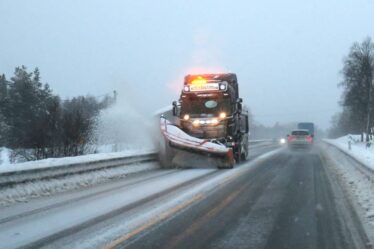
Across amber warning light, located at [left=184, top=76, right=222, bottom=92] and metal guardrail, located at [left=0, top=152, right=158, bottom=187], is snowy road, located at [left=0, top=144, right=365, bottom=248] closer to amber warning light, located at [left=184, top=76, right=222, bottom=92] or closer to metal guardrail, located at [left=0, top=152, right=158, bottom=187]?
metal guardrail, located at [left=0, top=152, right=158, bottom=187]

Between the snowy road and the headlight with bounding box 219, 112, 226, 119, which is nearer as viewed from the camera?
the snowy road

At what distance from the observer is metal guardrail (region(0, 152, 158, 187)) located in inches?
443

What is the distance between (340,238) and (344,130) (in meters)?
140

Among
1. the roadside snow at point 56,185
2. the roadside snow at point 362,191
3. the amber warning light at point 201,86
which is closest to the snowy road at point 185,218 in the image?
the roadside snow at point 362,191

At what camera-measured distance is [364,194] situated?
39.4 feet

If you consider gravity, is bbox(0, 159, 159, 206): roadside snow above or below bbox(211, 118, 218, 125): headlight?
below

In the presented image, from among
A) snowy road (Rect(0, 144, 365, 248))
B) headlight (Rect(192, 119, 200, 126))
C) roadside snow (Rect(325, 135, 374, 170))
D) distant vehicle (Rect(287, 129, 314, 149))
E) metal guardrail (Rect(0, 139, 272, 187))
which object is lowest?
snowy road (Rect(0, 144, 365, 248))

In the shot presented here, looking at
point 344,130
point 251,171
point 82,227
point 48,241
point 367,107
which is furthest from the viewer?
point 344,130

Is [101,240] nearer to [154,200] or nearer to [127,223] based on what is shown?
[127,223]

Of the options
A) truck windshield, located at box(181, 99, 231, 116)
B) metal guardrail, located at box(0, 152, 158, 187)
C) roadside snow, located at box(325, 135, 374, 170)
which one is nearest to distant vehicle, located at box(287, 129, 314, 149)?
roadside snow, located at box(325, 135, 374, 170)

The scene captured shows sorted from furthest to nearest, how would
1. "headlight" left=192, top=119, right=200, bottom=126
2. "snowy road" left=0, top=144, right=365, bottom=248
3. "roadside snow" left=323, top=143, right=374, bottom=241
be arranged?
"headlight" left=192, top=119, right=200, bottom=126 → "roadside snow" left=323, top=143, right=374, bottom=241 → "snowy road" left=0, top=144, right=365, bottom=248

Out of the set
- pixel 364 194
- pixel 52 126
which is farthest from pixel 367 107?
pixel 364 194

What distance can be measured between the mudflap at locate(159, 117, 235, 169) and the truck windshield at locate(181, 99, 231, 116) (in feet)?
4.04

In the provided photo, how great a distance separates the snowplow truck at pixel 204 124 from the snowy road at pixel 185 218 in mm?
5888
